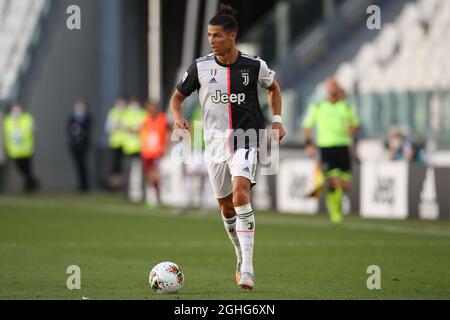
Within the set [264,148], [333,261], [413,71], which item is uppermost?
[413,71]

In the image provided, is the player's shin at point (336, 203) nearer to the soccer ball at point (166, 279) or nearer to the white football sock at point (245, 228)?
the white football sock at point (245, 228)

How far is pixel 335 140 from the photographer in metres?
20.1

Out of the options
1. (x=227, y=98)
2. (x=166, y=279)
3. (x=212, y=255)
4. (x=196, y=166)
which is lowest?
(x=212, y=255)

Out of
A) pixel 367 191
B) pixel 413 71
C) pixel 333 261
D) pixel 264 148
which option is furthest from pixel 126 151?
pixel 264 148

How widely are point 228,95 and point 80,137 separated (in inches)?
888

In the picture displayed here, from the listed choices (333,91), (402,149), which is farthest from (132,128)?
(333,91)

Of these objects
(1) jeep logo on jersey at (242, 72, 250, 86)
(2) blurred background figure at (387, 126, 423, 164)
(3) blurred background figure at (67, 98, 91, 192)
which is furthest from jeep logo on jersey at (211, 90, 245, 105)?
(3) blurred background figure at (67, 98, 91, 192)

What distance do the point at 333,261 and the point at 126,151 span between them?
17691mm

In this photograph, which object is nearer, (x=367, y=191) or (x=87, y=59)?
(x=367, y=191)

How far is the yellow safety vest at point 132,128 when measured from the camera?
29.8 m

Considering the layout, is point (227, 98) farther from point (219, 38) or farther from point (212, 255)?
point (212, 255)

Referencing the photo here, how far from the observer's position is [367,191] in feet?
71.2

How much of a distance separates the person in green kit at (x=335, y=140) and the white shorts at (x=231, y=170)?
885cm
